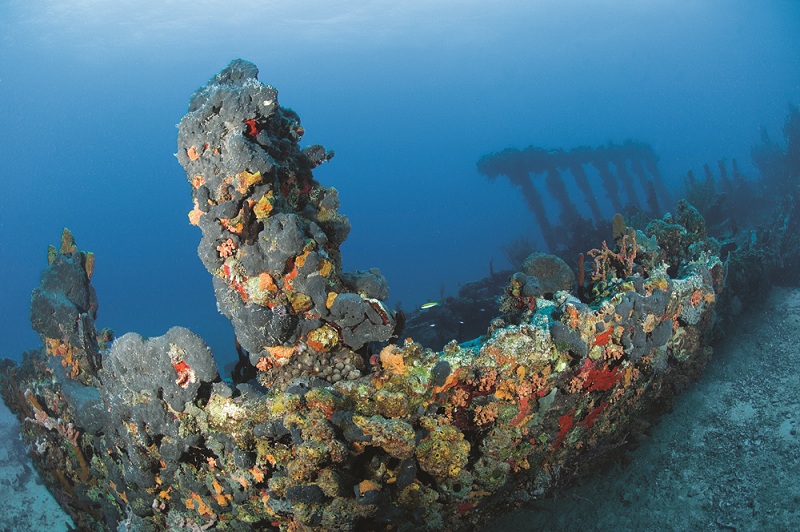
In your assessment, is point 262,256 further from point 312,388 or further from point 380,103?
point 380,103

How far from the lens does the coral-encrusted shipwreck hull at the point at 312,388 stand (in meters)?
3.91

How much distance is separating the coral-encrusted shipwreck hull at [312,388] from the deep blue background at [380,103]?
103 ft

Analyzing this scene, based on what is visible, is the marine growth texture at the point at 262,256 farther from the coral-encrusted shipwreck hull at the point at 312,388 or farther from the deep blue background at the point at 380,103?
the deep blue background at the point at 380,103

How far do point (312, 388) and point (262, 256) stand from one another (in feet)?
4.32

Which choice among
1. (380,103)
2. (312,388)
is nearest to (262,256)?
(312,388)

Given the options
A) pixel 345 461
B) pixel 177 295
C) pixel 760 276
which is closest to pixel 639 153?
pixel 760 276

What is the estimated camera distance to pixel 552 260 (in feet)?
21.2

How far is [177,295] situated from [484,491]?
89.7 m

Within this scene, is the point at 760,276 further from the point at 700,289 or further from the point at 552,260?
the point at 552,260

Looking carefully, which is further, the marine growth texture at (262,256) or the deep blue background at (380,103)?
the deep blue background at (380,103)

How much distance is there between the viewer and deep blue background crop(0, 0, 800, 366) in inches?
2500

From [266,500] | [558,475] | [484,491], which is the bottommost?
[558,475]

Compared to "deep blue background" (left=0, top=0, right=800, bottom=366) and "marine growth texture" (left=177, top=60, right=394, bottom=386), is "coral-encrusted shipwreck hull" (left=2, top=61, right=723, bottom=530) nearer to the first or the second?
"marine growth texture" (left=177, top=60, right=394, bottom=386)

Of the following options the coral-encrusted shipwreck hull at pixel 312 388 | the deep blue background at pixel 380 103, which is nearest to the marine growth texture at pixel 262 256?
the coral-encrusted shipwreck hull at pixel 312 388
